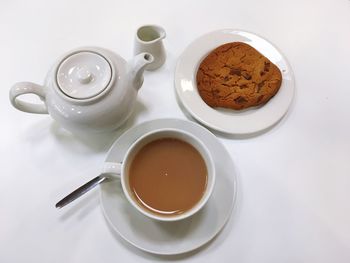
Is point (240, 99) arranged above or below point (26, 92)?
below

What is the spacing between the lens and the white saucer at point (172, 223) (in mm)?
658

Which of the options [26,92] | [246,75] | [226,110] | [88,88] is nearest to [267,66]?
[246,75]

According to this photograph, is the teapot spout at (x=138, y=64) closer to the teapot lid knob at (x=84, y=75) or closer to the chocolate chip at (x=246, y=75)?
the teapot lid knob at (x=84, y=75)

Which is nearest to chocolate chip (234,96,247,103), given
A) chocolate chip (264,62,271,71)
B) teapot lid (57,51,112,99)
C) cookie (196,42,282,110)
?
cookie (196,42,282,110)

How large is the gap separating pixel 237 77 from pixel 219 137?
171 mm

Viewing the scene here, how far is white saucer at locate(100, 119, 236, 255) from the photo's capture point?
66 cm

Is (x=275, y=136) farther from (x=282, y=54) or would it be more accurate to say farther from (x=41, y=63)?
(x=41, y=63)

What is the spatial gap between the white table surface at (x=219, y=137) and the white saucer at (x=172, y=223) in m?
0.04

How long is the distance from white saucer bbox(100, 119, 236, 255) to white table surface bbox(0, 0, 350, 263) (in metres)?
0.04

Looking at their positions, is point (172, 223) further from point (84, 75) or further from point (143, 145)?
point (84, 75)

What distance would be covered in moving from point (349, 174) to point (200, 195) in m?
0.40

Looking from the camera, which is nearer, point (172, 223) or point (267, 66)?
point (172, 223)

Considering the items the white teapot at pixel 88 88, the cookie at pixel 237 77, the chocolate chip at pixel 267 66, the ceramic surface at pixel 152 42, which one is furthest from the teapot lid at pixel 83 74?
the chocolate chip at pixel 267 66

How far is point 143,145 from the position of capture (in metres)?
0.67
